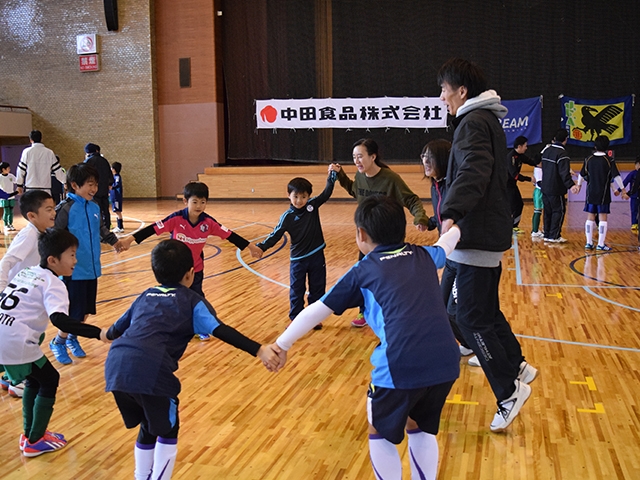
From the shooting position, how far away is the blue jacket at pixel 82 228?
4.04m

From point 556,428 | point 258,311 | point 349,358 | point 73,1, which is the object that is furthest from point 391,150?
point 556,428

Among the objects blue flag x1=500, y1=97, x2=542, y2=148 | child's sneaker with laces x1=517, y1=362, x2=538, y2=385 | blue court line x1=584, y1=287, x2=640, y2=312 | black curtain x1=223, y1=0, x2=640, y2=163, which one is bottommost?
blue court line x1=584, y1=287, x2=640, y2=312

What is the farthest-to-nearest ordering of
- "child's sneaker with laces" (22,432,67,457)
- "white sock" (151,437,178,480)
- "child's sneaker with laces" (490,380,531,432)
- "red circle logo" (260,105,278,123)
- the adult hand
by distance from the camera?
"red circle logo" (260,105,278,123), "child's sneaker with laces" (490,380,531,432), "child's sneaker with laces" (22,432,67,457), the adult hand, "white sock" (151,437,178,480)

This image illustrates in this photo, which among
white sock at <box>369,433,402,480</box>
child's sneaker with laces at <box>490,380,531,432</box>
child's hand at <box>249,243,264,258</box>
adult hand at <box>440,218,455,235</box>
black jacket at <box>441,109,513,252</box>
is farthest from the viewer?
child's hand at <box>249,243,264,258</box>

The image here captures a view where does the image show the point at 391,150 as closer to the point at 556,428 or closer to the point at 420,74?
the point at 420,74

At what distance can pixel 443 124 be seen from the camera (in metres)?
16.3

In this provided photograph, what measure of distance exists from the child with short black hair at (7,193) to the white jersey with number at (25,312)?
8981 millimetres

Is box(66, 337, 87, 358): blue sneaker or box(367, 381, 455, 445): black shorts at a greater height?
box(367, 381, 455, 445): black shorts

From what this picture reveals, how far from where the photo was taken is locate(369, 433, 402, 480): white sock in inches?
84.6

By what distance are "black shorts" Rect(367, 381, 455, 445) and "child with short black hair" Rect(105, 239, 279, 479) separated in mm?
396

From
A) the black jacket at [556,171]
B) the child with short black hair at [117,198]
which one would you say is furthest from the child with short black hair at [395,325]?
the child with short black hair at [117,198]

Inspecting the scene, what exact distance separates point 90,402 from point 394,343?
212 cm

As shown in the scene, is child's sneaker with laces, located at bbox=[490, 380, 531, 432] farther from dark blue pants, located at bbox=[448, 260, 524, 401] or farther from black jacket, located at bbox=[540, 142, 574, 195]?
black jacket, located at bbox=[540, 142, 574, 195]

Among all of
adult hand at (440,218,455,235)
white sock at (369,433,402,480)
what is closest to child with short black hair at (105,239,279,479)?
white sock at (369,433,402,480)
